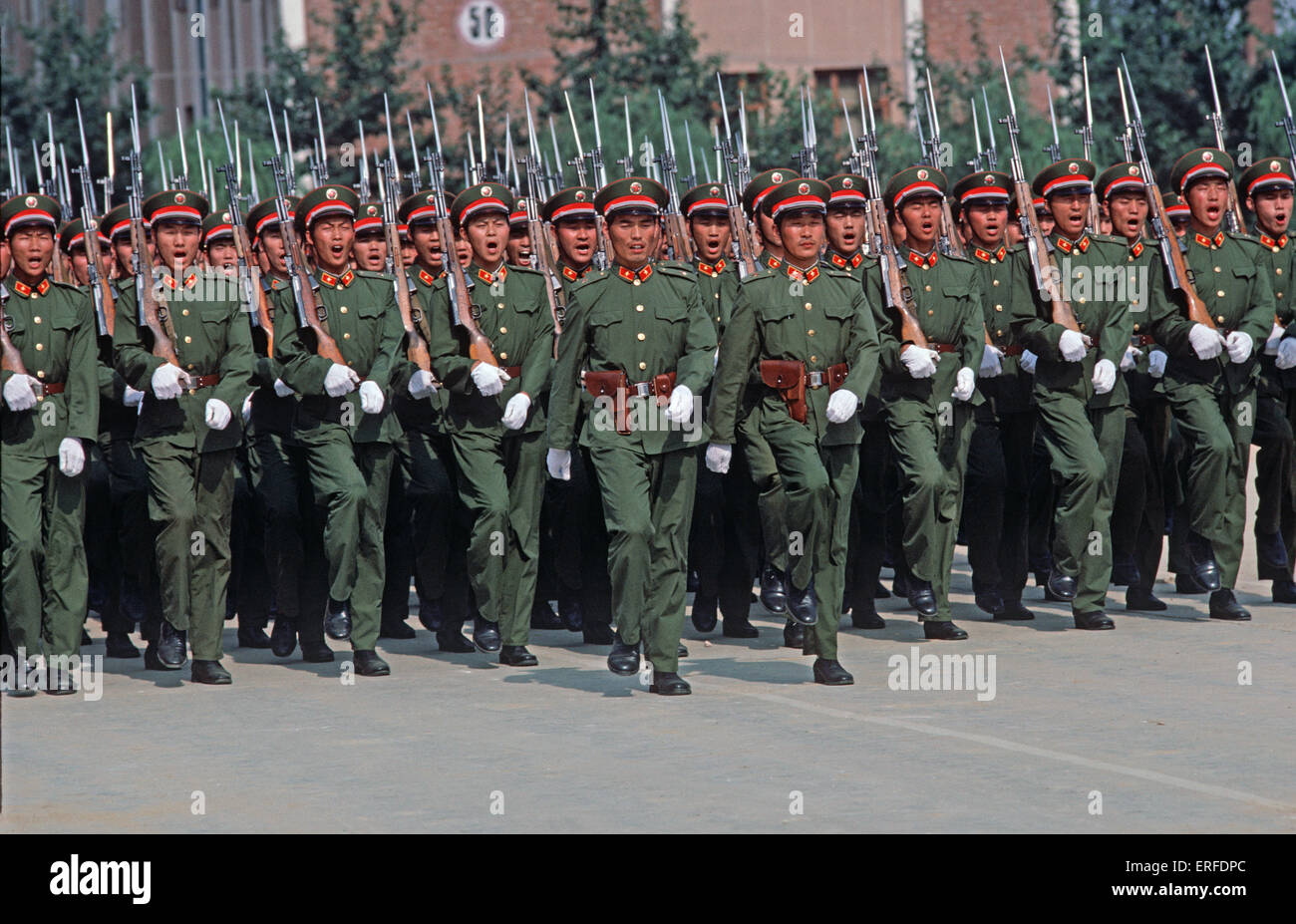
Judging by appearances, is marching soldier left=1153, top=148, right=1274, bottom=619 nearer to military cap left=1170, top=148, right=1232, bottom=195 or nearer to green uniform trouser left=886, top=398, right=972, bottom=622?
military cap left=1170, top=148, right=1232, bottom=195

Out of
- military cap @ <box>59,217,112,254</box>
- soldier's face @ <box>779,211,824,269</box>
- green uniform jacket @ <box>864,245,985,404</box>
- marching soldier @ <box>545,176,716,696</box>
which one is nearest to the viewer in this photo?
marching soldier @ <box>545,176,716,696</box>

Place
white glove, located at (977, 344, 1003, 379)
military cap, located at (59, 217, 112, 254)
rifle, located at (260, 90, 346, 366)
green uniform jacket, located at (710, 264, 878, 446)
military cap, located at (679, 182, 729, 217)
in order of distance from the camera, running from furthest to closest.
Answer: military cap, located at (59, 217, 112, 254) < military cap, located at (679, 182, 729, 217) < white glove, located at (977, 344, 1003, 379) < rifle, located at (260, 90, 346, 366) < green uniform jacket, located at (710, 264, 878, 446)

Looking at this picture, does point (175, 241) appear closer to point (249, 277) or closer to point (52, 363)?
point (249, 277)

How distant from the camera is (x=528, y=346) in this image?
32.8ft

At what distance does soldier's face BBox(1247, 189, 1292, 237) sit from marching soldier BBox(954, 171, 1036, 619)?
1312 millimetres

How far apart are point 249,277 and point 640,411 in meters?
2.24

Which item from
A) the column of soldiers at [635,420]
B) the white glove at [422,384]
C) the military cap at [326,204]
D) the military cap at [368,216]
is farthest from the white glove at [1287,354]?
the military cap at [326,204]

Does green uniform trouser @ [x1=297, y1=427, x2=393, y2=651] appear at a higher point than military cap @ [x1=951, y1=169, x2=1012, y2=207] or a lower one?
lower

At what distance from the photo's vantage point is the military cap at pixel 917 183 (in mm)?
10531

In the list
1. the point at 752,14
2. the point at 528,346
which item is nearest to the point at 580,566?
the point at 528,346

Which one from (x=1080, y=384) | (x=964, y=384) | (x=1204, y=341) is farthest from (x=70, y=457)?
(x=1204, y=341)

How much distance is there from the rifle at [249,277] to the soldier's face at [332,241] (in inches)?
13.6

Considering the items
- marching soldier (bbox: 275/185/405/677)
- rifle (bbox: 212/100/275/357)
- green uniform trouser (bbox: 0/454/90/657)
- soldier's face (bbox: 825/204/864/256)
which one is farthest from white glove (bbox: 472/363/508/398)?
soldier's face (bbox: 825/204/864/256)

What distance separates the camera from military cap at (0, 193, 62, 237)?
9289 millimetres
